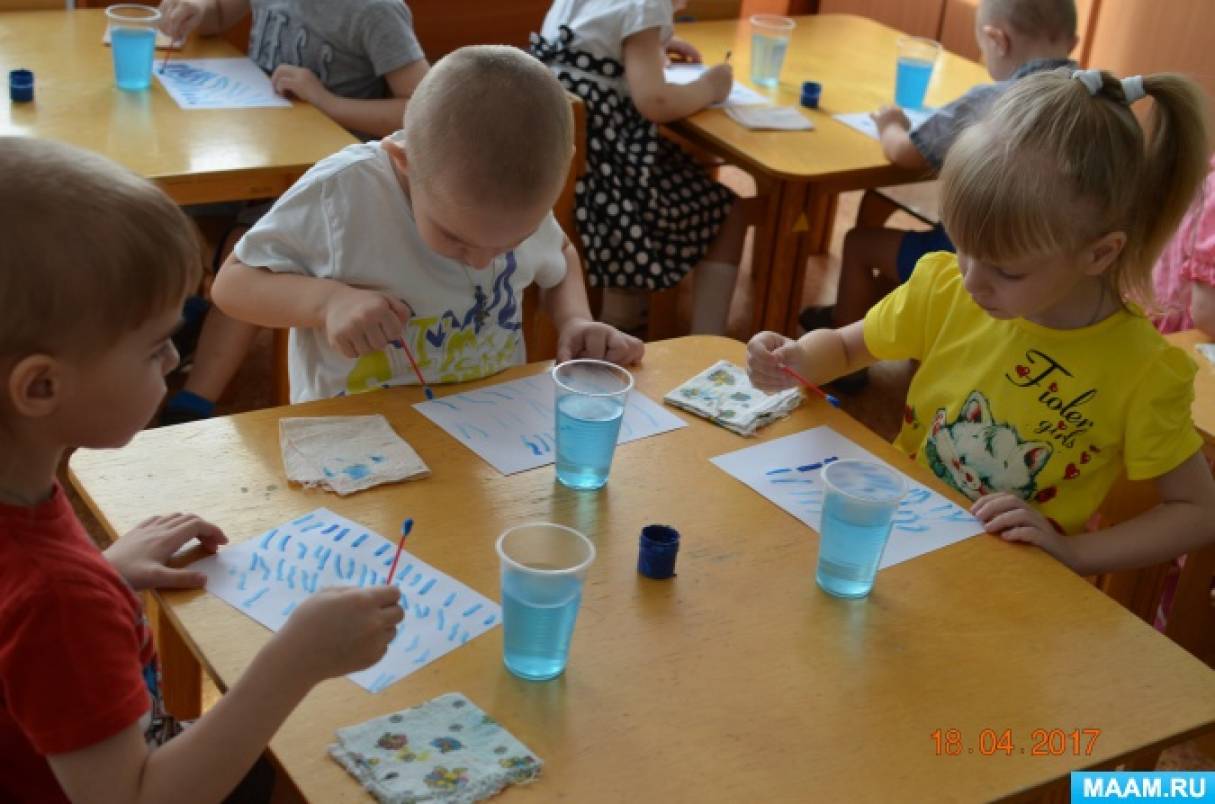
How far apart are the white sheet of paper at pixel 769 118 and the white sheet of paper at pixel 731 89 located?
0.13 ft

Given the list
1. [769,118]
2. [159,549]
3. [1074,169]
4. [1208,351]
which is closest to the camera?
[159,549]

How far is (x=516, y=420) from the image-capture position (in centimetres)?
168

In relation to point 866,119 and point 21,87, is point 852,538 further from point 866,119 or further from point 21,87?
point 866,119

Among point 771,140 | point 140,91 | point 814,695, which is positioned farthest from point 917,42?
point 814,695

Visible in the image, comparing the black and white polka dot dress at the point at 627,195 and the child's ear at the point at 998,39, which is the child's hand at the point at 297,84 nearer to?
the black and white polka dot dress at the point at 627,195

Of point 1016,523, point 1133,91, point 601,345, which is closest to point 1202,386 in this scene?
point 1133,91

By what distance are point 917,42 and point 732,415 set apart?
2.19 metres

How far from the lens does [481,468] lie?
1.57 metres

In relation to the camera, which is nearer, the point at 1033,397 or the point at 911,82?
the point at 1033,397

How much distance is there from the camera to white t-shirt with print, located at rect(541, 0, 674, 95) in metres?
3.14

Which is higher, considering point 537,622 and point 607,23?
point 607,23

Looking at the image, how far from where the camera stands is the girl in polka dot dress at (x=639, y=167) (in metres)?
3.19

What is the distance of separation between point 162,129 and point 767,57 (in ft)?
5.19

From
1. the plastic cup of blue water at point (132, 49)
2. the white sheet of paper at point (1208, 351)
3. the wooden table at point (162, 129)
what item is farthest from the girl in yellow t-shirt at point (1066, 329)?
the plastic cup of blue water at point (132, 49)
